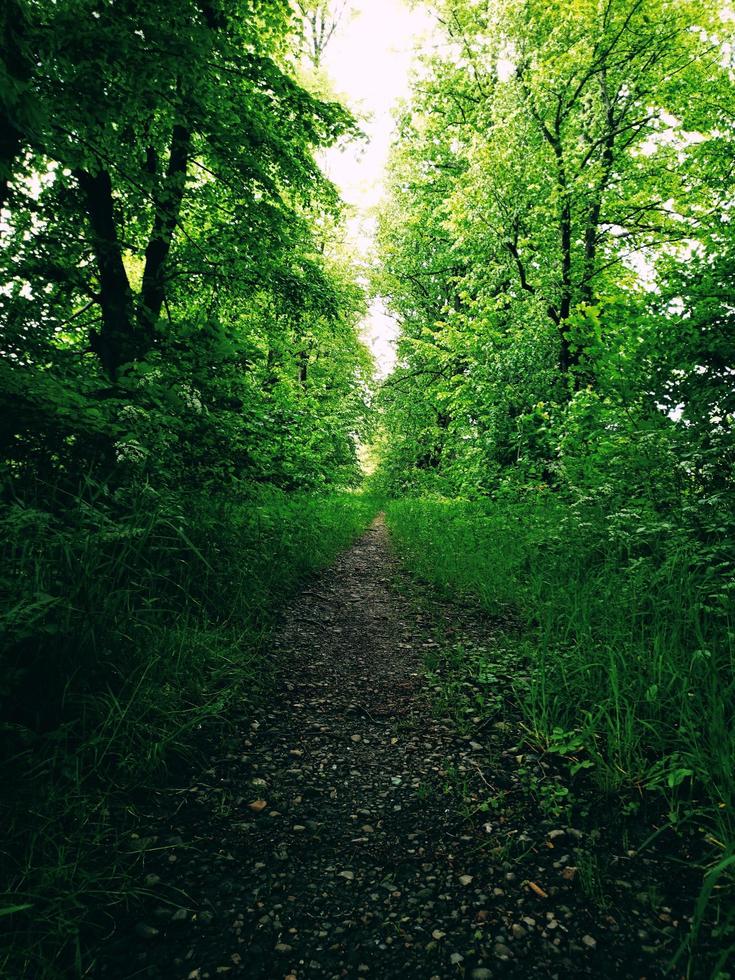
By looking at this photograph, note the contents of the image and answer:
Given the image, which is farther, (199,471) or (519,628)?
(199,471)

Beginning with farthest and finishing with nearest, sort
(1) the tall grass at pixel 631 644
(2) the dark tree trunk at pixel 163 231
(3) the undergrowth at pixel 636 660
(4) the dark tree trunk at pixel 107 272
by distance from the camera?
(2) the dark tree trunk at pixel 163 231 → (4) the dark tree trunk at pixel 107 272 → (1) the tall grass at pixel 631 644 → (3) the undergrowth at pixel 636 660

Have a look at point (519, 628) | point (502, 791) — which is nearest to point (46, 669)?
point (502, 791)

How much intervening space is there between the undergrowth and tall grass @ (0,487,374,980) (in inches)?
91.1

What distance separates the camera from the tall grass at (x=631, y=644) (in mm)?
2363

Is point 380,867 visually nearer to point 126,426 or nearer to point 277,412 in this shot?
point 126,426

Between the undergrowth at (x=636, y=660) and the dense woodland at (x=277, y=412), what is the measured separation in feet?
0.10

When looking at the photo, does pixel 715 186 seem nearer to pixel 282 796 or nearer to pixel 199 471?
pixel 199 471

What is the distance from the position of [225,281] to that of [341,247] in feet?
45.5

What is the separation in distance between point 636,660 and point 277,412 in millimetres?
5191

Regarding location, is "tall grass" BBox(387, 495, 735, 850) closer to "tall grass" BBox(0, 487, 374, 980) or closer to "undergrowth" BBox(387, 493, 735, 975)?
"undergrowth" BBox(387, 493, 735, 975)

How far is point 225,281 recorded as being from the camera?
26.2 ft

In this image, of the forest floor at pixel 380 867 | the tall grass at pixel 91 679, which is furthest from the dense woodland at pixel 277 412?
the forest floor at pixel 380 867

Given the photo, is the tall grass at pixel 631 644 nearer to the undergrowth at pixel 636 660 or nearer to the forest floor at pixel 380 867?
the undergrowth at pixel 636 660

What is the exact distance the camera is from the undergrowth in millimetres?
2209
